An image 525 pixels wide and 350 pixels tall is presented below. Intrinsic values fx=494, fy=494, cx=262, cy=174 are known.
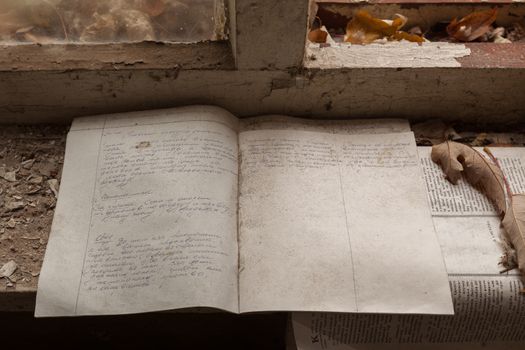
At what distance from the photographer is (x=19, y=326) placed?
1.26 m

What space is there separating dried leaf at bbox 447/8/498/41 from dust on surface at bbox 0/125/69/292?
3.09ft

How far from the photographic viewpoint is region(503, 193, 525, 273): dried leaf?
891mm

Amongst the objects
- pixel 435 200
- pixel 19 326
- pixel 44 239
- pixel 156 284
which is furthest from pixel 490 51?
pixel 19 326

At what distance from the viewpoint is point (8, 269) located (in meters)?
0.89

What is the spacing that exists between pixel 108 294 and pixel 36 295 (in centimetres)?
13

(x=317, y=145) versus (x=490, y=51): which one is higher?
(x=490, y=51)

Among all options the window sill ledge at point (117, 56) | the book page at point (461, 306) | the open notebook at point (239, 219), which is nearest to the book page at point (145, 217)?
the open notebook at point (239, 219)

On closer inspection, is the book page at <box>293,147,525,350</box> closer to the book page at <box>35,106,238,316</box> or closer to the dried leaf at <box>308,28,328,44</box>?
the book page at <box>35,106,238,316</box>

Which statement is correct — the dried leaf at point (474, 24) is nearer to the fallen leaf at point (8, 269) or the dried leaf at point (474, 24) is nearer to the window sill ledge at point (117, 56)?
the window sill ledge at point (117, 56)

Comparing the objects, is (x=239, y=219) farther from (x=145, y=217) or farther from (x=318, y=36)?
(x=318, y=36)

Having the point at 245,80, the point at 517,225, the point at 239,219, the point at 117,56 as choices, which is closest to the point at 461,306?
the point at 517,225

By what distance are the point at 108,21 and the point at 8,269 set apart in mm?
551

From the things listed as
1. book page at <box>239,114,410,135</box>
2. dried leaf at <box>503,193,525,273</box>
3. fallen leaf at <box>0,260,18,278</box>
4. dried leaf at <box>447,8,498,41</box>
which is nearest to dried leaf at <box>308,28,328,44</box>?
book page at <box>239,114,410,135</box>

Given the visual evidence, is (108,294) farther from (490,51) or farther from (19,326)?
(490,51)
